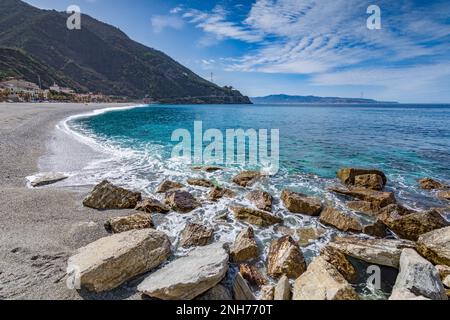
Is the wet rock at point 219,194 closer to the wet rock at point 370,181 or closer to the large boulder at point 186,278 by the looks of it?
the large boulder at point 186,278

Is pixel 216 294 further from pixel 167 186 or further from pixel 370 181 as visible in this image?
pixel 370 181

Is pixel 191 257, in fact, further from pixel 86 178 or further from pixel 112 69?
pixel 112 69

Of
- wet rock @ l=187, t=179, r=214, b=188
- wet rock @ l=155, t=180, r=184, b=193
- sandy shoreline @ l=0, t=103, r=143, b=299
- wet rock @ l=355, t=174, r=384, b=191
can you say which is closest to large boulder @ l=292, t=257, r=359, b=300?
sandy shoreline @ l=0, t=103, r=143, b=299

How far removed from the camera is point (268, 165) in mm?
15141

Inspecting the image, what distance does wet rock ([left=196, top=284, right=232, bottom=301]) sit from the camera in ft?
13.9

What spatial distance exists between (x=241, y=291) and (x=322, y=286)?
58.1 inches

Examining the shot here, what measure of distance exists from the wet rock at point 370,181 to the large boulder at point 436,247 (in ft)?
16.0

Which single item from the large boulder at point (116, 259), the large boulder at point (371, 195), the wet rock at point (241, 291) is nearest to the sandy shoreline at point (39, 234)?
the large boulder at point (116, 259)

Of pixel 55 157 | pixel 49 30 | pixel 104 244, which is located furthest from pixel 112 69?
pixel 104 244

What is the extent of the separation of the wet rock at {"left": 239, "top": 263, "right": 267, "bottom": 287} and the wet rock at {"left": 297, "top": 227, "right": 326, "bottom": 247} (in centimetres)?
206

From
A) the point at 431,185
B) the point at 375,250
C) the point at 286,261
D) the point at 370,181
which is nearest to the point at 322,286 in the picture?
the point at 286,261

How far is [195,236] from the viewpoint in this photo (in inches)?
253

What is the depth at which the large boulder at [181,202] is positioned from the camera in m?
8.34
